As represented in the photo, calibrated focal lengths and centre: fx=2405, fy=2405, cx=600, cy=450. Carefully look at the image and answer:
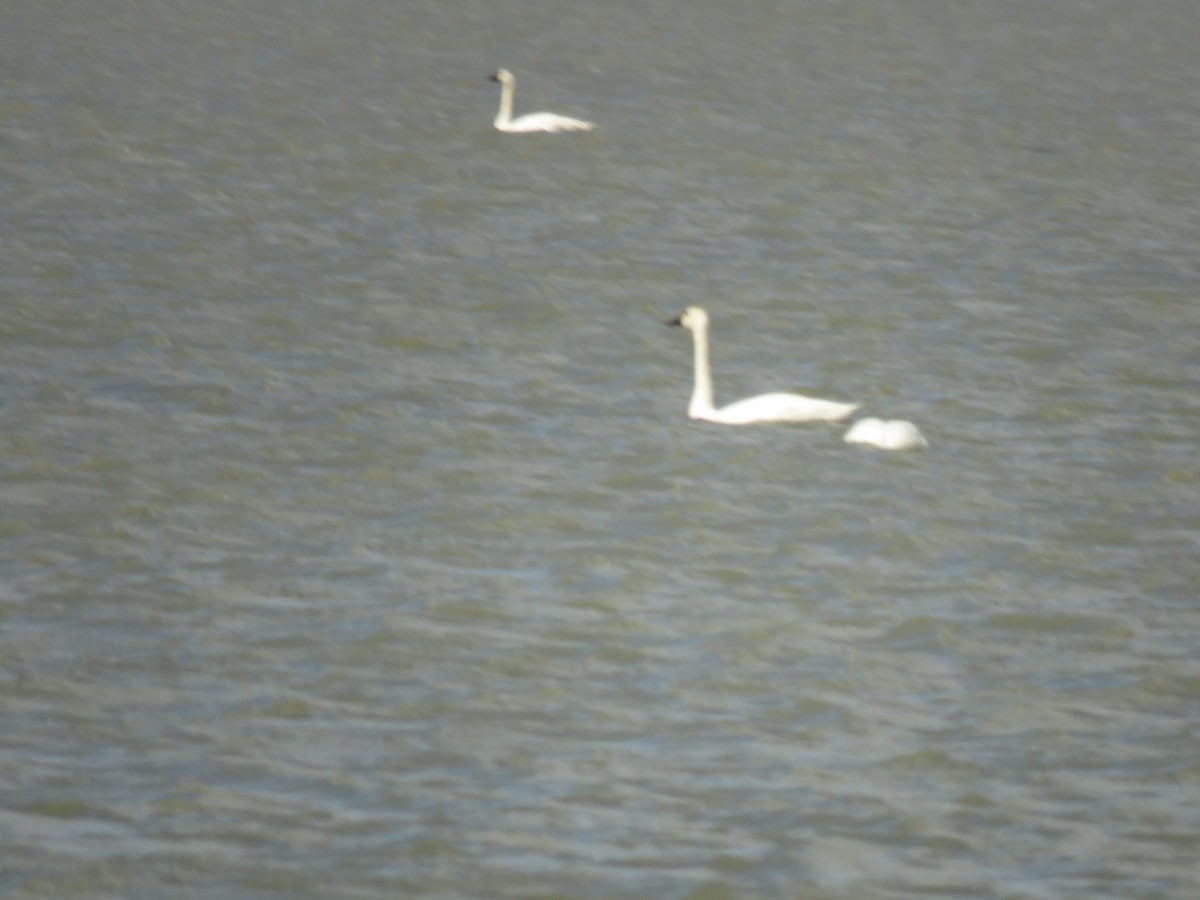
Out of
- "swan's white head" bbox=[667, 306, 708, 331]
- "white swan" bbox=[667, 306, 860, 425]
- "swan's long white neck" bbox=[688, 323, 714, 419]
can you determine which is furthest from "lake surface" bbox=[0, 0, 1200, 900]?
"swan's white head" bbox=[667, 306, 708, 331]

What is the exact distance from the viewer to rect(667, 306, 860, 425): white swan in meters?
13.8

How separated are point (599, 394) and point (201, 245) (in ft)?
A: 15.5

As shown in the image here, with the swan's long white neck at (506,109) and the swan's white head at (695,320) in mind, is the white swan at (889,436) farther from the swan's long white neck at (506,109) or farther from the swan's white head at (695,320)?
the swan's long white neck at (506,109)

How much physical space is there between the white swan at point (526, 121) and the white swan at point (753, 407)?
10.1 metres

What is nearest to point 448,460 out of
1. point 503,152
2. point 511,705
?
point 511,705

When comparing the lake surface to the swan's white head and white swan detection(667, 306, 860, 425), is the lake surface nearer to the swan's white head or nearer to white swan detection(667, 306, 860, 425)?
white swan detection(667, 306, 860, 425)

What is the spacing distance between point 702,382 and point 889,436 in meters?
1.19

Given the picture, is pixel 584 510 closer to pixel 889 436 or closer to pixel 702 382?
pixel 702 382

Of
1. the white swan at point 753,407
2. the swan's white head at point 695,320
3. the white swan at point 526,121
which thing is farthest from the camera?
the white swan at point 526,121

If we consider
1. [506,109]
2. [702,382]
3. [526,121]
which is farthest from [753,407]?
[506,109]

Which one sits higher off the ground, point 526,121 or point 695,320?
point 526,121

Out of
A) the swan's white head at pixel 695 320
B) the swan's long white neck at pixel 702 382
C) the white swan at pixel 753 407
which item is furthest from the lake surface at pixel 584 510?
the swan's white head at pixel 695 320

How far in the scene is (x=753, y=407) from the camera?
13820 mm

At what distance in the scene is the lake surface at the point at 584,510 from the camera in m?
8.30
